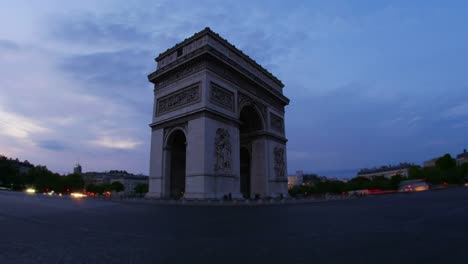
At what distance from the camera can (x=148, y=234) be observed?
546 cm

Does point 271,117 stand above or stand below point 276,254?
above

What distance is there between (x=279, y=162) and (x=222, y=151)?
361 inches

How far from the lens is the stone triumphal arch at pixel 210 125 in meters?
21.2

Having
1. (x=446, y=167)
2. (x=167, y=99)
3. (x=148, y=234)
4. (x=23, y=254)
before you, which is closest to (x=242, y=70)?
(x=167, y=99)

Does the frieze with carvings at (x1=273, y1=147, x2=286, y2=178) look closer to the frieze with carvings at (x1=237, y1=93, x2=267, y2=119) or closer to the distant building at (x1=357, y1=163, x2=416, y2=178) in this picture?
the frieze with carvings at (x1=237, y1=93, x2=267, y2=119)

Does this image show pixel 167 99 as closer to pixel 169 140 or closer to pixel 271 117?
pixel 169 140

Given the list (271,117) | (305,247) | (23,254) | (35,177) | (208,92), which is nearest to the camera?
(23,254)

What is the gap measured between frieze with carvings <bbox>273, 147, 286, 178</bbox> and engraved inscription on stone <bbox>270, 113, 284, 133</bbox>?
2189 millimetres

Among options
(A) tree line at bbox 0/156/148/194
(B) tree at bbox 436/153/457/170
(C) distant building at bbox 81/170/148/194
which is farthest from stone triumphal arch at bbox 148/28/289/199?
(C) distant building at bbox 81/170/148/194

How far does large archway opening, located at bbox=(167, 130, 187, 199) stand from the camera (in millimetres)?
24094

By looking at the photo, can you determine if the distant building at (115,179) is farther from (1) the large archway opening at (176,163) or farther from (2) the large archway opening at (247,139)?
(1) the large archway opening at (176,163)

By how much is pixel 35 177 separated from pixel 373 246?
292 ft

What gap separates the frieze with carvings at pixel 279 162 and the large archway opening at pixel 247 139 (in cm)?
239

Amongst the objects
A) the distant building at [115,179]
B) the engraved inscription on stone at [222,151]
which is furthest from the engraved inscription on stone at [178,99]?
the distant building at [115,179]
